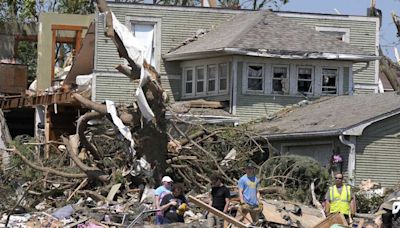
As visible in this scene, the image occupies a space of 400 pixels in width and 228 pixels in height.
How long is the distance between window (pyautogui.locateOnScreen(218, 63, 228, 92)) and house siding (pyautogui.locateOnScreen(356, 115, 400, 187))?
683 cm

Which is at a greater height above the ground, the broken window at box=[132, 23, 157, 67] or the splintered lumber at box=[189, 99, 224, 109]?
the broken window at box=[132, 23, 157, 67]

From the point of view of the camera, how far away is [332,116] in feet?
93.7

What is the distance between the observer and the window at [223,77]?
32.7 metres

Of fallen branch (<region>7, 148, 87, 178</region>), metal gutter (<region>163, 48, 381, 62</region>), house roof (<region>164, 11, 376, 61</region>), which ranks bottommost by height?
fallen branch (<region>7, 148, 87, 178</region>)

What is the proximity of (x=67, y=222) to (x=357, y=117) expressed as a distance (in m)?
8.72

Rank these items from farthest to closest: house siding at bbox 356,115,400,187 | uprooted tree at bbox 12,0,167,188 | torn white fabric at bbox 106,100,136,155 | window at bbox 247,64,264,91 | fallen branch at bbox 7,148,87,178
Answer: window at bbox 247,64,264,91
house siding at bbox 356,115,400,187
fallen branch at bbox 7,148,87,178
torn white fabric at bbox 106,100,136,155
uprooted tree at bbox 12,0,167,188

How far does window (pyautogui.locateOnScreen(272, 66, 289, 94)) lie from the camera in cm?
3281

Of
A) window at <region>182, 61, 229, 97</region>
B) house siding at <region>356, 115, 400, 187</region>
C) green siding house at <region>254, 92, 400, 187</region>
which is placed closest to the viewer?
green siding house at <region>254, 92, 400, 187</region>

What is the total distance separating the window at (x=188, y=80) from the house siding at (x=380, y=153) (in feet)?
27.8

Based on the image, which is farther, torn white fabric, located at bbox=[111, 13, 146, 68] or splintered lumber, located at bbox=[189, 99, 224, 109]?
splintered lumber, located at bbox=[189, 99, 224, 109]

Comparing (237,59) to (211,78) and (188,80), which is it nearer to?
(211,78)

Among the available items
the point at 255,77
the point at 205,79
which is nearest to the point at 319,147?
the point at 255,77

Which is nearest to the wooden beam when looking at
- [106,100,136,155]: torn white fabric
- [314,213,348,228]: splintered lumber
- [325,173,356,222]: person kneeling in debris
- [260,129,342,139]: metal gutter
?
[260,129,342,139]: metal gutter

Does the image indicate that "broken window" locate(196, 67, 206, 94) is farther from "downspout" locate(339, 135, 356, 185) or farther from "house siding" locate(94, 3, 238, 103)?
"downspout" locate(339, 135, 356, 185)
